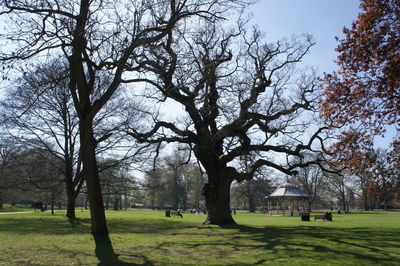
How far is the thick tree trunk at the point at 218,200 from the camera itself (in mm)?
22203

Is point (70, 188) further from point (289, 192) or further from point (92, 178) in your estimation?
point (289, 192)

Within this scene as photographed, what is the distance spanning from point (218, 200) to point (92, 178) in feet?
37.5

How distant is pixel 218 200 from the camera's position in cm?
2242

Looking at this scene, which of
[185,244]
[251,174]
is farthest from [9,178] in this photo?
[185,244]

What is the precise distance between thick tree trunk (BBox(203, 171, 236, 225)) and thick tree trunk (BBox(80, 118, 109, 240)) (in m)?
10.3

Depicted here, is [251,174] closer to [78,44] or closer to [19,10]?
[78,44]

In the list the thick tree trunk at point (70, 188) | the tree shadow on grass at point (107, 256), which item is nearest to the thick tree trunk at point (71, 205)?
the thick tree trunk at point (70, 188)

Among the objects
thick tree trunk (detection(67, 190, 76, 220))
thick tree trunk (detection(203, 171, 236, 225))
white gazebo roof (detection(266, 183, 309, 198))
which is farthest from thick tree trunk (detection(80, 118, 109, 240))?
white gazebo roof (detection(266, 183, 309, 198))

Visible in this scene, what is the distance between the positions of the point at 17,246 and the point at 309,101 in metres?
18.3

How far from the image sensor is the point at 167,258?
9.47m

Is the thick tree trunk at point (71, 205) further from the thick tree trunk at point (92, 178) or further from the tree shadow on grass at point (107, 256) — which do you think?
the tree shadow on grass at point (107, 256)

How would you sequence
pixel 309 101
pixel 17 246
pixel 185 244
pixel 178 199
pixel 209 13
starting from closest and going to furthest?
1. pixel 17 246
2. pixel 185 244
3. pixel 209 13
4. pixel 309 101
5. pixel 178 199

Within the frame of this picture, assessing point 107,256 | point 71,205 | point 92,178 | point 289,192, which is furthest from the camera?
point 289,192

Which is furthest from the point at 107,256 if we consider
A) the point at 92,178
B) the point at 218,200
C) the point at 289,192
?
the point at 289,192
